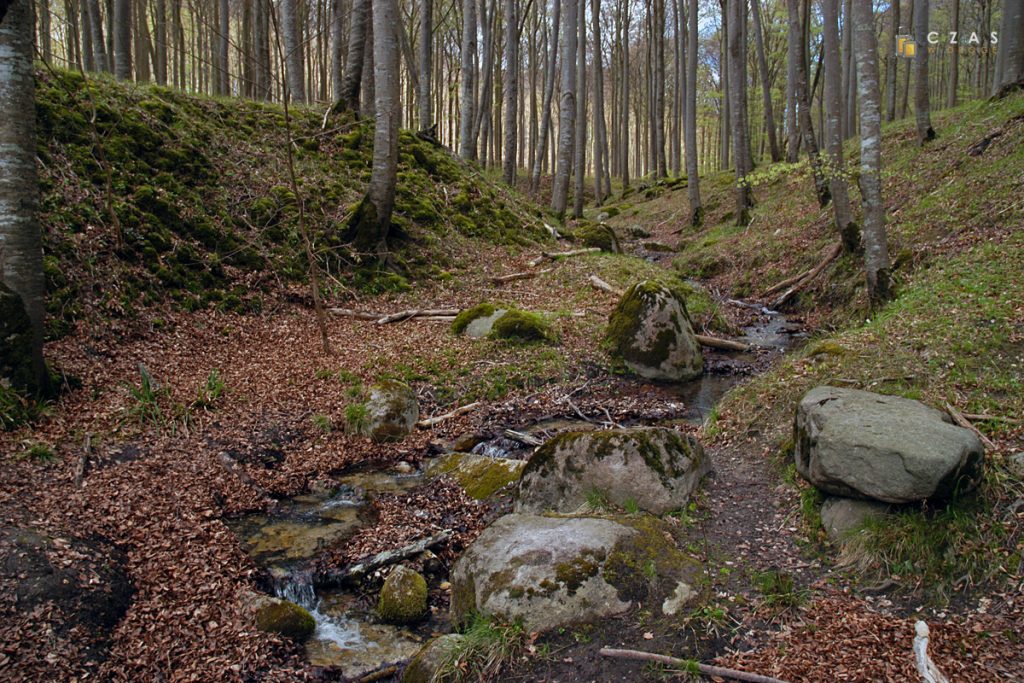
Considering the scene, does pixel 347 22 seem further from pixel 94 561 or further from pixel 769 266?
pixel 94 561

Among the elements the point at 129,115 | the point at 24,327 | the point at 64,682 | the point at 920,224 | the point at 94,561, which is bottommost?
the point at 64,682

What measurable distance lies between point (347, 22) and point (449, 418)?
24.6m

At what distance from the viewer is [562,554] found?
4602mm

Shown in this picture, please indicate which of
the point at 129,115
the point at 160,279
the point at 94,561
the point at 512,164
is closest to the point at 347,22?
the point at 512,164

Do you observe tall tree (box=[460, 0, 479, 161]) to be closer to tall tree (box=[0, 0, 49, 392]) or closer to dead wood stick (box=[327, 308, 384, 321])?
dead wood stick (box=[327, 308, 384, 321])

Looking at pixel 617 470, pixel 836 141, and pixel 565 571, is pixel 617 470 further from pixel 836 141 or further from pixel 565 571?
pixel 836 141

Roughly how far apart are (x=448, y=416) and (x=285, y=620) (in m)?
4.15

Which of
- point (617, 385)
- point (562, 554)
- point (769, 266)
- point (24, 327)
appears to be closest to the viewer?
point (562, 554)

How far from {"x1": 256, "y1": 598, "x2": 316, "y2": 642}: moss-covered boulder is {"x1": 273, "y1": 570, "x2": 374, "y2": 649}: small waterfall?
11 cm

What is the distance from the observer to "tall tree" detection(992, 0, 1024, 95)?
1510cm

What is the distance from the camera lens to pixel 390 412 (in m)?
8.39

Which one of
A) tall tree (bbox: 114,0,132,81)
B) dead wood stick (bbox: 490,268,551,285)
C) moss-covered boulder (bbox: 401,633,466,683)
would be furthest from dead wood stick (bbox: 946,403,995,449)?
tall tree (bbox: 114,0,132,81)

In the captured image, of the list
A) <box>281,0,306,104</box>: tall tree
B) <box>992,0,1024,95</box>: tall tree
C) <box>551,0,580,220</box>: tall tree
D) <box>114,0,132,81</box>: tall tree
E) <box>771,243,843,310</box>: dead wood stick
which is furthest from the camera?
<box>281,0,306,104</box>: tall tree

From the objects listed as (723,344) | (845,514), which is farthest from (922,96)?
(845,514)
